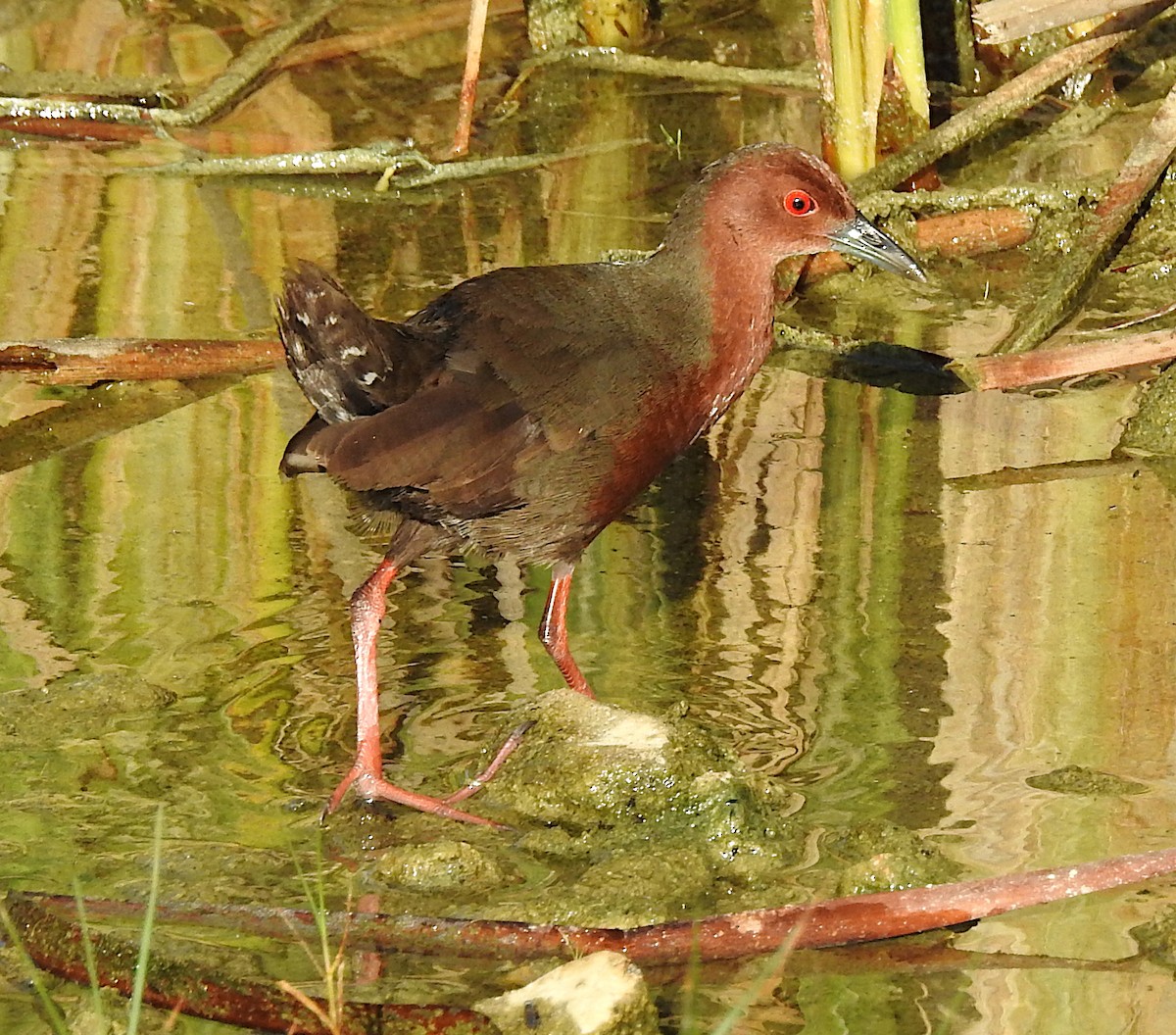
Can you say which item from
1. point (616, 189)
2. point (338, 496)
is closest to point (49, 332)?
point (338, 496)

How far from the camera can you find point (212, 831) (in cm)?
298

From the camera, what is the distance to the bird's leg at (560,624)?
3455mm

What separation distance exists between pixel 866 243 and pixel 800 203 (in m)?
0.19

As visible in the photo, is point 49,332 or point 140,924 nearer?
point 140,924

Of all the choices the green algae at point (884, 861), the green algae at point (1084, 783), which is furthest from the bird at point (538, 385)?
the green algae at point (1084, 783)

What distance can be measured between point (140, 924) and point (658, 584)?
4.68ft

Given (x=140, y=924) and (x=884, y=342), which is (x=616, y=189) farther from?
(x=140, y=924)

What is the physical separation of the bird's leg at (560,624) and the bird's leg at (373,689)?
0.88ft

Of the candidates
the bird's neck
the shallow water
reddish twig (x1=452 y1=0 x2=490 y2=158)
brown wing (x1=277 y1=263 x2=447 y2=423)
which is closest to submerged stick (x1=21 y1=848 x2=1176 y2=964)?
the shallow water

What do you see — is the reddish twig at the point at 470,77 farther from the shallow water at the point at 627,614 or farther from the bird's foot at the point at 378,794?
the bird's foot at the point at 378,794

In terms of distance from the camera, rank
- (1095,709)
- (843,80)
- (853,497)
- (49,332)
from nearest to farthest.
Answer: (1095,709)
(853,497)
(49,332)
(843,80)

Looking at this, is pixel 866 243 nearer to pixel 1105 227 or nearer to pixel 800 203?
pixel 800 203

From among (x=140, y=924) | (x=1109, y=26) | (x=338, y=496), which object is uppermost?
(x=1109, y=26)

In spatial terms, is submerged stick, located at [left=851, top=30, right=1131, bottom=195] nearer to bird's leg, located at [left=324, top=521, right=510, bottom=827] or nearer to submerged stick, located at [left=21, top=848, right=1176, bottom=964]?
bird's leg, located at [left=324, top=521, right=510, bottom=827]
